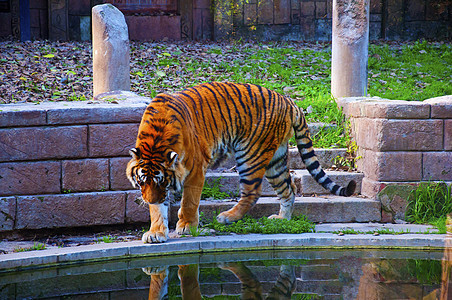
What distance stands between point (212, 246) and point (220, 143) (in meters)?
1.08

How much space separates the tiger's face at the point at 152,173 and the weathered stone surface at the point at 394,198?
2.47 m

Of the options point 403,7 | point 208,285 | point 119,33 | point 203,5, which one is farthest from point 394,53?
point 208,285

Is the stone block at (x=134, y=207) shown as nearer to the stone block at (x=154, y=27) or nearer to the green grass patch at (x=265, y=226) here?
the green grass patch at (x=265, y=226)

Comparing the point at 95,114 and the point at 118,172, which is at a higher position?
the point at 95,114

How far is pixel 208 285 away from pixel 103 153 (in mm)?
2063

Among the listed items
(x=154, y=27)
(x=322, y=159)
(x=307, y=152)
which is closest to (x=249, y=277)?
(x=307, y=152)

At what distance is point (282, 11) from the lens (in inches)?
539

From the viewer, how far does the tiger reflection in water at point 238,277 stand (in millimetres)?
3564

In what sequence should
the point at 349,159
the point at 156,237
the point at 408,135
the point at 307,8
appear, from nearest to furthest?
the point at 156,237
the point at 408,135
the point at 349,159
the point at 307,8

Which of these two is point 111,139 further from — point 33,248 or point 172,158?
point 33,248

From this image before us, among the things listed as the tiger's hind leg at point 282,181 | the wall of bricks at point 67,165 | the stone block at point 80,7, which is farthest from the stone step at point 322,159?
the stone block at point 80,7

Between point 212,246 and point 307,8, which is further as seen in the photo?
point 307,8

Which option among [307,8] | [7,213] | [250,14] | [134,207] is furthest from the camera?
[307,8]

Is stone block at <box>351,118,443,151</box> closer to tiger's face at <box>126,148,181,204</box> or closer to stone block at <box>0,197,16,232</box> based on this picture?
tiger's face at <box>126,148,181,204</box>
